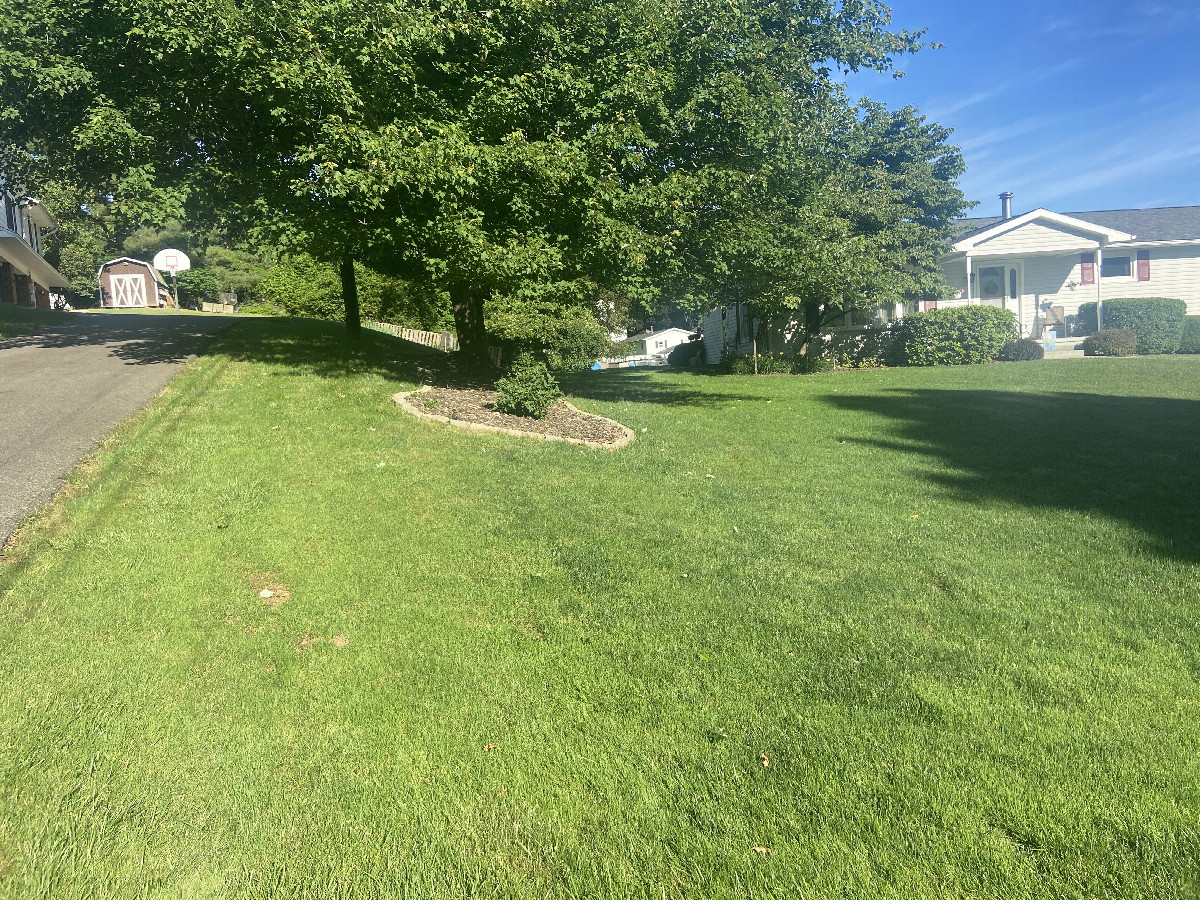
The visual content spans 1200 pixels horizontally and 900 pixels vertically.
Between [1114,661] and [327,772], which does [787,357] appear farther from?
[327,772]

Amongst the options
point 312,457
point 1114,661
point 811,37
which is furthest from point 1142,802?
point 811,37

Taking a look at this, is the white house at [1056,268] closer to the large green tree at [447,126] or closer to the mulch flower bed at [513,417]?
the large green tree at [447,126]

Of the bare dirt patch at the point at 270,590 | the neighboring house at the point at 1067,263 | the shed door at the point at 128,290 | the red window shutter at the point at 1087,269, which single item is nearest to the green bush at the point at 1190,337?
the neighboring house at the point at 1067,263

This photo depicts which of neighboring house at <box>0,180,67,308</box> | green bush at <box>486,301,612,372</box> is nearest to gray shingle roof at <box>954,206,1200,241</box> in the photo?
green bush at <box>486,301,612,372</box>

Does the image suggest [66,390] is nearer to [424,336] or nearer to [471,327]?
[471,327]

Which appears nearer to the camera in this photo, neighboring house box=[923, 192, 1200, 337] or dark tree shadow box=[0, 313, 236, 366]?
dark tree shadow box=[0, 313, 236, 366]

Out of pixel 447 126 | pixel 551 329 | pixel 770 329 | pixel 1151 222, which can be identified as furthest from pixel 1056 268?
pixel 447 126

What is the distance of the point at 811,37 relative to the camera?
1534 centimetres

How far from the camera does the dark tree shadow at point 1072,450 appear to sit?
6.59 metres

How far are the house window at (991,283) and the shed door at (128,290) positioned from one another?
4384cm

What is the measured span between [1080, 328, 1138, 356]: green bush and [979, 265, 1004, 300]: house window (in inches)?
234

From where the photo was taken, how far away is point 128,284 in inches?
1807

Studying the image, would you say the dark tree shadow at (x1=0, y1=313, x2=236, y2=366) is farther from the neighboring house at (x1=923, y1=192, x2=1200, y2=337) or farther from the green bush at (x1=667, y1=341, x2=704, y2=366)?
the neighboring house at (x1=923, y1=192, x2=1200, y2=337)

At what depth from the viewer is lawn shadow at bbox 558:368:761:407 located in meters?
14.6
